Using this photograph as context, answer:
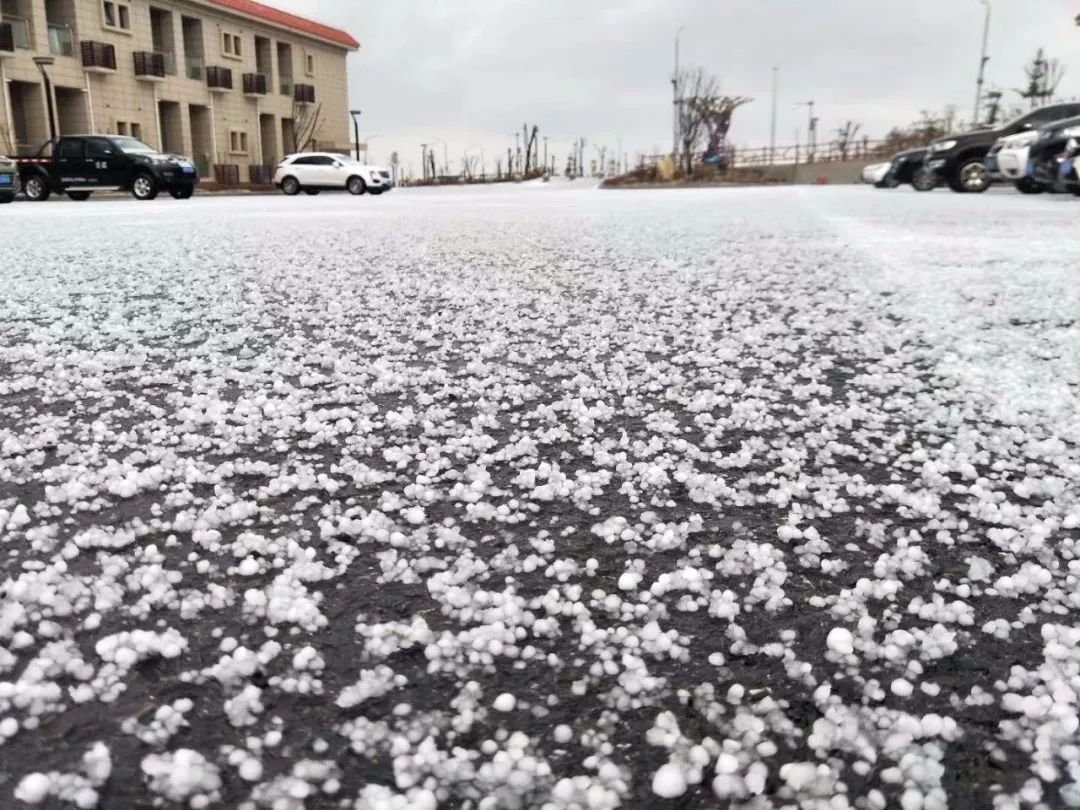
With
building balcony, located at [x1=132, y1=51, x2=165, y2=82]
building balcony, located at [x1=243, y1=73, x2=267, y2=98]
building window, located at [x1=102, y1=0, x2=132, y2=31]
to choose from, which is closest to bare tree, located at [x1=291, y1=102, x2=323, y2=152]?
building balcony, located at [x1=243, y1=73, x2=267, y2=98]

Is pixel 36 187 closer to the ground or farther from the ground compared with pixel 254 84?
closer to the ground

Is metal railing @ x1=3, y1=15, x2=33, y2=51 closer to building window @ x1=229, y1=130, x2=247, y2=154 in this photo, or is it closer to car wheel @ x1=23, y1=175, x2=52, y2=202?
building window @ x1=229, y1=130, x2=247, y2=154

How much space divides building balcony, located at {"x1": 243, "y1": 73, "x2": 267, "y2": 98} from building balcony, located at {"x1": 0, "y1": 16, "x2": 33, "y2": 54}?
8138 mm

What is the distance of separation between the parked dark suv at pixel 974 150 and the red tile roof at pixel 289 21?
84.6ft

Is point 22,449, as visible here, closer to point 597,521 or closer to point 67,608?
point 67,608

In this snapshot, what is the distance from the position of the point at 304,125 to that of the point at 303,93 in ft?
4.16

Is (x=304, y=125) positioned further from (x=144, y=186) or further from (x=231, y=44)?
(x=144, y=186)

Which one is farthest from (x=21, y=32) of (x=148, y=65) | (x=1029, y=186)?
(x=1029, y=186)

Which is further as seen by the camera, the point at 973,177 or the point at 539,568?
the point at 973,177

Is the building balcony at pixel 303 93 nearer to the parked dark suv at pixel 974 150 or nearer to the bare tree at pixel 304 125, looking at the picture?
the bare tree at pixel 304 125

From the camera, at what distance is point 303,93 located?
34.3 m

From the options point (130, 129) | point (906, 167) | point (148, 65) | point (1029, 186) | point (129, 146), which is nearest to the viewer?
point (1029, 186)

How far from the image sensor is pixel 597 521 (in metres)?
1.24

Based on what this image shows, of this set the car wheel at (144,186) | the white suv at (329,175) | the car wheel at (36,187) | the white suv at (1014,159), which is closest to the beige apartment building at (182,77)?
the white suv at (329,175)
